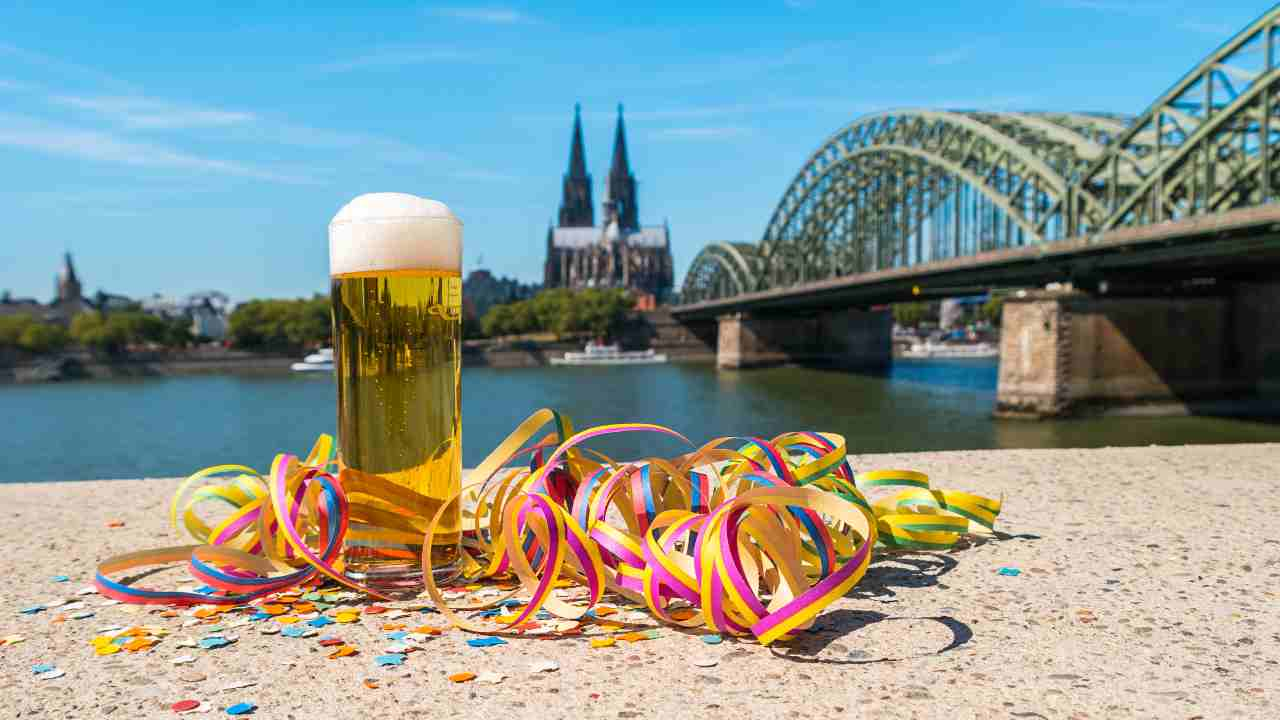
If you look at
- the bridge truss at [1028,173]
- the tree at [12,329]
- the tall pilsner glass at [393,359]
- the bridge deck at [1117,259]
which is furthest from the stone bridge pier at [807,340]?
the tall pilsner glass at [393,359]

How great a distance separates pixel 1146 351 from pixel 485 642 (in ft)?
105

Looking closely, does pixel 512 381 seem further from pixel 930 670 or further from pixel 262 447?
pixel 930 670

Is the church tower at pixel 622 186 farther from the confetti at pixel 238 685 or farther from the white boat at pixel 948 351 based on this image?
the confetti at pixel 238 685

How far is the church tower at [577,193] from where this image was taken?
170m

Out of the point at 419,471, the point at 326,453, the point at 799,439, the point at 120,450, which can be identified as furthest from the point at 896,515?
the point at 120,450

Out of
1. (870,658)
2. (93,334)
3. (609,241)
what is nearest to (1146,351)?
(870,658)

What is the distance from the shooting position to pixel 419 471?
4.40 meters

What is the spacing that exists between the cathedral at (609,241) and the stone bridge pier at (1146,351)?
114 m

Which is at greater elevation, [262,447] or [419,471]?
[419,471]

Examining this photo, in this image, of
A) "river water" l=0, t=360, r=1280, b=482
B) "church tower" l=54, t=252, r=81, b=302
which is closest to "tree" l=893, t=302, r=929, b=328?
"river water" l=0, t=360, r=1280, b=482

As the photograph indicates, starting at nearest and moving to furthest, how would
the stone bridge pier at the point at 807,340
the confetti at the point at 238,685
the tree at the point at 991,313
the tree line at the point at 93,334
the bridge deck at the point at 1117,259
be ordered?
the confetti at the point at 238,685 → the bridge deck at the point at 1117,259 → the stone bridge pier at the point at 807,340 → the tree line at the point at 93,334 → the tree at the point at 991,313

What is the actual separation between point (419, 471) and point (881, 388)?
4562cm

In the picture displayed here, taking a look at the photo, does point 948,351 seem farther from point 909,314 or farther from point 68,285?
point 68,285

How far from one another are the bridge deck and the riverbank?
20194mm
